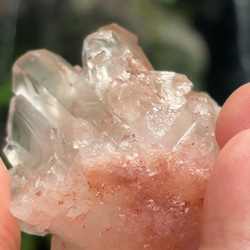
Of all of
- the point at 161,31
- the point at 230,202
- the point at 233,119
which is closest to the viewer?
the point at 230,202

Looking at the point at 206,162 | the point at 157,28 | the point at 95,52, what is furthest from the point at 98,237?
the point at 157,28

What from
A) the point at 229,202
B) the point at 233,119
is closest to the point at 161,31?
the point at 233,119

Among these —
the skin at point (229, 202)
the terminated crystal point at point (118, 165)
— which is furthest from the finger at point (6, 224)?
the skin at point (229, 202)

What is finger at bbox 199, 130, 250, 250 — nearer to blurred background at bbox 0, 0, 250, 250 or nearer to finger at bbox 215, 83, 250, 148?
finger at bbox 215, 83, 250, 148

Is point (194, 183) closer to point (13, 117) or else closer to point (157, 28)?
point (13, 117)

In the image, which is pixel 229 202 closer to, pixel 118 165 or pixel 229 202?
pixel 229 202

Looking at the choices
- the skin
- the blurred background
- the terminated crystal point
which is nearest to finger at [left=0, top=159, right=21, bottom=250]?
the terminated crystal point
